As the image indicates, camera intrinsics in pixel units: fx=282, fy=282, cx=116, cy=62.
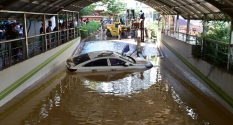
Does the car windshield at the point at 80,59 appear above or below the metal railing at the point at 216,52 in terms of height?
below

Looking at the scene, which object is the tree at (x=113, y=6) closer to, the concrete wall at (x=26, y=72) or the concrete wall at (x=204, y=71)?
the concrete wall at (x=204, y=71)

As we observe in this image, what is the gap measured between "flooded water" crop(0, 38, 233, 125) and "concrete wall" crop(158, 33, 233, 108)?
46 cm

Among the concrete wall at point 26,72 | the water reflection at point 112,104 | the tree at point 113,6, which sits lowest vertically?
the water reflection at point 112,104

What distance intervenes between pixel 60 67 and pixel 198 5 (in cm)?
797

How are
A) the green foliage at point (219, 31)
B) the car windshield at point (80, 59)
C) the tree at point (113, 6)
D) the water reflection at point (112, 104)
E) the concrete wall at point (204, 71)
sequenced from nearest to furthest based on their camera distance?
1. the water reflection at point (112, 104)
2. the concrete wall at point (204, 71)
3. the green foliage at point (219, 31)
4. the car windshield at point (80, 59)
5. the tree at point (113, 6)

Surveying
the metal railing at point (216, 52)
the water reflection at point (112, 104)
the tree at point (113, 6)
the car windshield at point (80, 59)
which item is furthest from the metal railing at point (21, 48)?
the tree at point (113, 6)

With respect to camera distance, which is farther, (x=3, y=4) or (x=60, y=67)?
(x=60, y=67)

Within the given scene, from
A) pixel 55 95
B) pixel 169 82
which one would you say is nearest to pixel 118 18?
pixel 169 82

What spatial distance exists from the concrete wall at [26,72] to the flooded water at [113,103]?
0.32 meters

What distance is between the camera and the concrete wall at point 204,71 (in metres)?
8.49

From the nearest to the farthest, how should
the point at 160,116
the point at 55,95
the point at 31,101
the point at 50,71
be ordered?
the point at 160,116 < the point at 31,101 < the point at 55,95 < the point at 50,71

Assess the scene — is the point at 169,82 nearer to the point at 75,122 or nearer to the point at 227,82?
Answer: the point at 227,82

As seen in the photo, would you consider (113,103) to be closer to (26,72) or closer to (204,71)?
(26,72)

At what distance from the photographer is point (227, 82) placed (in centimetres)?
848
